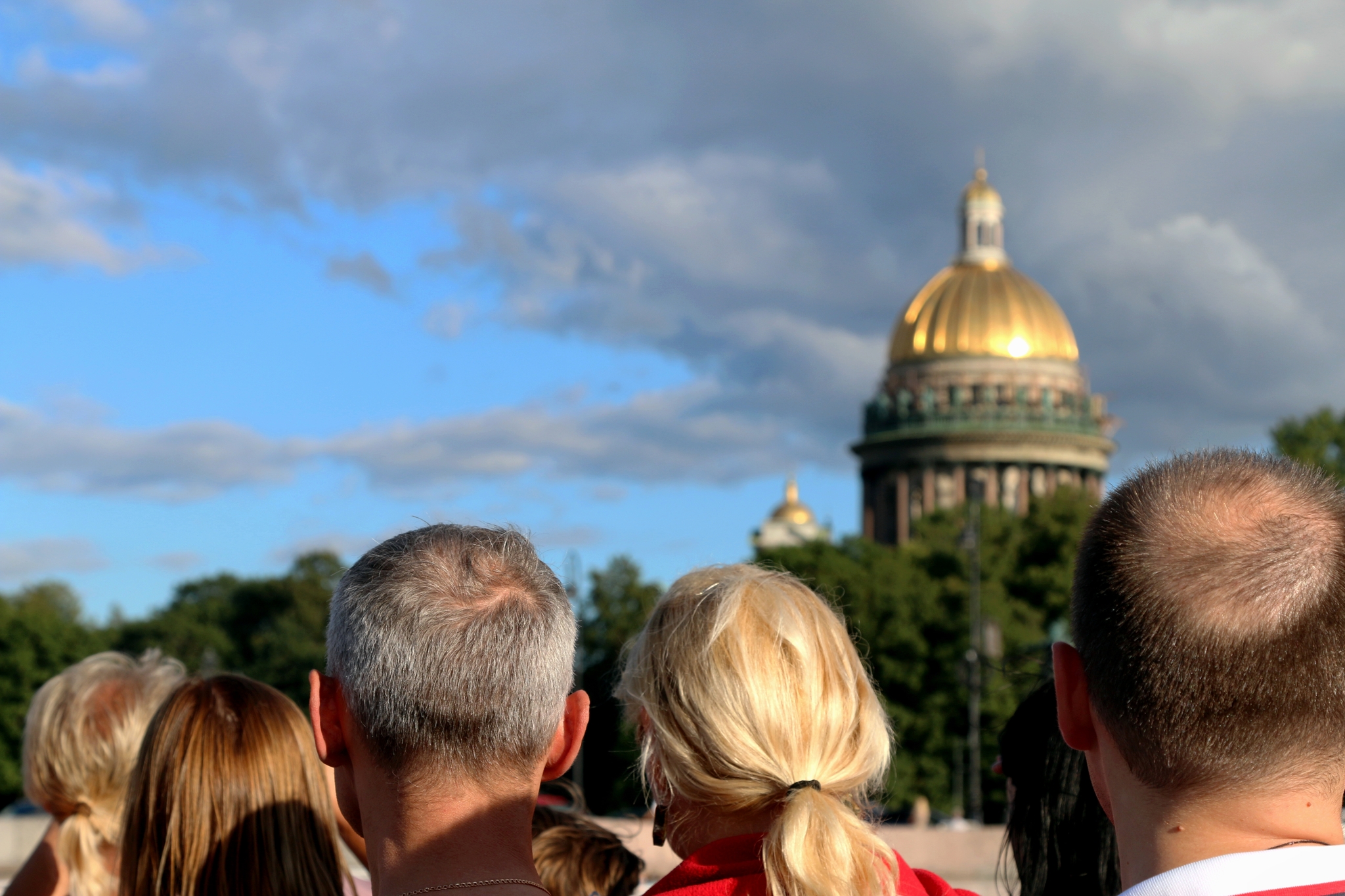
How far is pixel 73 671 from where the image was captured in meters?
4.79

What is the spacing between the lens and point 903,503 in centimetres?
8056

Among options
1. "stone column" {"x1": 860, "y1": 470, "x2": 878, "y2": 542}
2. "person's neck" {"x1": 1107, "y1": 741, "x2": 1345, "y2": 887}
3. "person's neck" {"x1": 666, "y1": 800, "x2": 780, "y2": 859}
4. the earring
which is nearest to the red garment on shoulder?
"person's neck" {"x1": 666, "y1": 800, "x2": 780, "y2": 859}

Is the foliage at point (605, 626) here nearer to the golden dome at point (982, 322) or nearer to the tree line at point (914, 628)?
the tree line at point (914, 628)

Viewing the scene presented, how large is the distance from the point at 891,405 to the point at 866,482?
4223 mm

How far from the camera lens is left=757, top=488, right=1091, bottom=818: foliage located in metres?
42.8

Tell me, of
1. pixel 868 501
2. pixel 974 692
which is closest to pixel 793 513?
pixel 868 501

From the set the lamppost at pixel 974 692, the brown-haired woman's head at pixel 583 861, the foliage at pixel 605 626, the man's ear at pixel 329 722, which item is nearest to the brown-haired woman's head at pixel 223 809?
the man's ear at pixel 329 722

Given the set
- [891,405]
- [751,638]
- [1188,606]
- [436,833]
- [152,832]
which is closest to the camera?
[1188,606]

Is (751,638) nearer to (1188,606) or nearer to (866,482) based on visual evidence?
(1188,606)

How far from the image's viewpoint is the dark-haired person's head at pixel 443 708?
9.76 ft

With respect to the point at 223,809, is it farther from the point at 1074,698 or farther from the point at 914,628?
the point at 914,628

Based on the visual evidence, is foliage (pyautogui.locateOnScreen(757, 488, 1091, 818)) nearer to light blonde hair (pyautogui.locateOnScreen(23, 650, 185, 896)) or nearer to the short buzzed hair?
light blonde hair (pyautogui.locateOnScreen(23, 650, 185, 896))

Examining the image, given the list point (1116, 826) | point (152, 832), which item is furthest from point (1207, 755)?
point (152, 832)

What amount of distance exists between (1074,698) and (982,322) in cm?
8305
